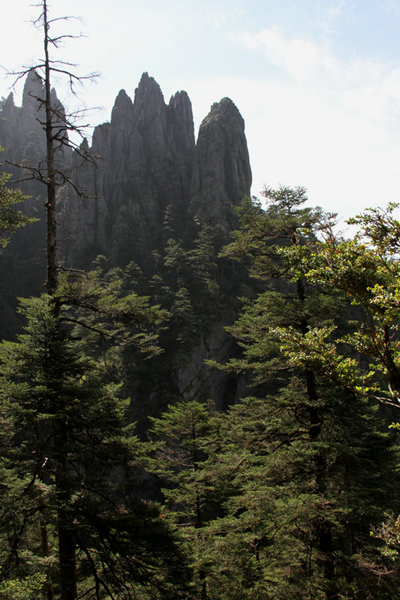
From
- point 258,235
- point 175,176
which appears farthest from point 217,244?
point 258,235

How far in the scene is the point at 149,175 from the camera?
45.7m

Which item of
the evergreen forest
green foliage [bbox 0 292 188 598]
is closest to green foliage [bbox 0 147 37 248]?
the evergreen forest

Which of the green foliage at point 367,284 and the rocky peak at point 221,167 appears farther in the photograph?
the rocky peak at point 221,167

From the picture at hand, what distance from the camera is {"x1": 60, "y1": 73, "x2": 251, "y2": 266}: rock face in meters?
40.9

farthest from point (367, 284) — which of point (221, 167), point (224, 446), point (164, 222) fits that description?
point (221, 167)

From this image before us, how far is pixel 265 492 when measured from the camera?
6.79 m

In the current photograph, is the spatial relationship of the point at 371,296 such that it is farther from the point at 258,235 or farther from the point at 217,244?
the point at 217,244

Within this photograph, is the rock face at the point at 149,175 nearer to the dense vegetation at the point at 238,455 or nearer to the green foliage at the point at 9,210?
the green foliage at the point at 9,210

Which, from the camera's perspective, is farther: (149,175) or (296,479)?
(149,175)

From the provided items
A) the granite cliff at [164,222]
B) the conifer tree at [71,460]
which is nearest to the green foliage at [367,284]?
the conifer tree at [71,460]

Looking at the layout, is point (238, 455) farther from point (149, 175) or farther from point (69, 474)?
point (149, 175)

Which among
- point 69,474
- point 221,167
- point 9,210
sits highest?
point 221,167

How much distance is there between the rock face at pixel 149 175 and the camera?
40875 mm

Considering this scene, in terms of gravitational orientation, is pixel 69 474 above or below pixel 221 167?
below
